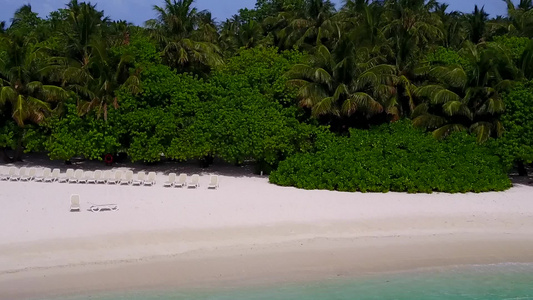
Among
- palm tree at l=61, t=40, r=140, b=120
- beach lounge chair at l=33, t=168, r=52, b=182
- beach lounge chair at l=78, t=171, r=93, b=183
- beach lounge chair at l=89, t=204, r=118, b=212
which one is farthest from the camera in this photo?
palm tree at l=61, t=40, r=140, b=120

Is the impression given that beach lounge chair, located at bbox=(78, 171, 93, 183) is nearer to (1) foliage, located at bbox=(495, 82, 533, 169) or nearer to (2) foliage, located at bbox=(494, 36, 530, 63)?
(1) foliage, located at bbox=(495, 82, 533, 169)

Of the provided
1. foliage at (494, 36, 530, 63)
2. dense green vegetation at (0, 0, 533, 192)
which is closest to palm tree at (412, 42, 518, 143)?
dense green vegetation at (0, 0, 533, 192)

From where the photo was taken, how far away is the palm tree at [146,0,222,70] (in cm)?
2594

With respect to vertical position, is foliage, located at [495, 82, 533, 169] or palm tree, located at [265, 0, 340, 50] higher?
palm tree, located at [265, 0, 340, 50]

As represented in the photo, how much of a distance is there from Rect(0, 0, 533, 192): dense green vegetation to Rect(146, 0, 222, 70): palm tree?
103 mm

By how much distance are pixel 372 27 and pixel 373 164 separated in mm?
9105

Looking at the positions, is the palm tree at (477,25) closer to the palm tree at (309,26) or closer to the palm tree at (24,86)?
A: the palm tree at (309,26)

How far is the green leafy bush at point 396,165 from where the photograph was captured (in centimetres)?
1948

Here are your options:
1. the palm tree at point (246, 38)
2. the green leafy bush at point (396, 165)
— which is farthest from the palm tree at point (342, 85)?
the palm tree at point (246, 38)

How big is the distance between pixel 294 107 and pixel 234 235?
9888 millimetres

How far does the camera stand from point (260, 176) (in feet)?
74.7

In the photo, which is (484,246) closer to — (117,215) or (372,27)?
(117,215)

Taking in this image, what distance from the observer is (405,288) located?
11.9m

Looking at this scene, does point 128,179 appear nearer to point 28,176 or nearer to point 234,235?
point 28,176
